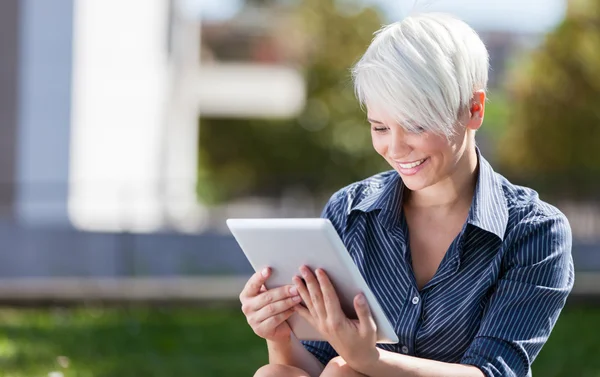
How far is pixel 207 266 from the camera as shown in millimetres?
11305

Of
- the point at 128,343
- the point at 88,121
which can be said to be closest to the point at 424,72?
the point at 128,343

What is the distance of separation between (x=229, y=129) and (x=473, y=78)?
99.6 ft

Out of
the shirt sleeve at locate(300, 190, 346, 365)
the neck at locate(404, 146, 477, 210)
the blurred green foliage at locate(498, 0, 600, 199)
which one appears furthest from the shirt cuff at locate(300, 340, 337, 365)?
the blurred green foliage at locate(498, 0, 600, 199)

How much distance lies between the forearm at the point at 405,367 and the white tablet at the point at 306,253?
0.16 ft

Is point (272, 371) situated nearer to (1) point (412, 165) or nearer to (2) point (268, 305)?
(2) point (268, 305)

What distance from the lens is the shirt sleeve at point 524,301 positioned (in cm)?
275

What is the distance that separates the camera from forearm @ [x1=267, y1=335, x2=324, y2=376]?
2.91 m

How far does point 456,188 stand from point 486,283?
0.31 meters

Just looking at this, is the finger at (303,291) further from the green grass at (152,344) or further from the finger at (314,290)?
the green grass at (152,344)

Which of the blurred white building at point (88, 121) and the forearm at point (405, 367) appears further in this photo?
the blurred white building at point (88, 121)

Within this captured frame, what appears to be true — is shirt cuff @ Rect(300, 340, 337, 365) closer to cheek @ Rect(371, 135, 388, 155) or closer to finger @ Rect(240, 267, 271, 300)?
finger @ Rect(240, 267, 271, 300)

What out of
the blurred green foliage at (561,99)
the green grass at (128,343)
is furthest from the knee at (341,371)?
the blurred green foliage at (561,99)

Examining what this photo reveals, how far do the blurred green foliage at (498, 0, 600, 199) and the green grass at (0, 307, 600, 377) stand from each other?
15774 mm

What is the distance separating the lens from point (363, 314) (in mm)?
2572
